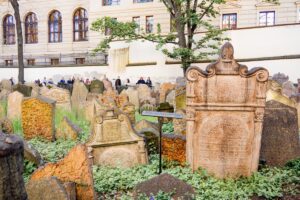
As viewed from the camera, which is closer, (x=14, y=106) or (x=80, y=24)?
(x=14, y=106)

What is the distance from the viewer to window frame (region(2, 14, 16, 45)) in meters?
41.9

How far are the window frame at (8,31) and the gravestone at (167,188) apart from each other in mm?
40242

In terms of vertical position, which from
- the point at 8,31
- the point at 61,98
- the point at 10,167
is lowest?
the point at 61,98

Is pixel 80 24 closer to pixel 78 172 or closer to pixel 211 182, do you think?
pixel 211 182

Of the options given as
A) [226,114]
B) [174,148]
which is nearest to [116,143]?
[174,148]

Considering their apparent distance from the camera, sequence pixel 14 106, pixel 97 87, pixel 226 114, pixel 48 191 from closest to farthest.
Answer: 1. pixel 48 191
2. pixel 226 114
3. pixel 14 106
4. pixel 97 87

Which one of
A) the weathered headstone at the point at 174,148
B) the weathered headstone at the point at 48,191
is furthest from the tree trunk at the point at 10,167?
the weathered headstone at the point at 174,148

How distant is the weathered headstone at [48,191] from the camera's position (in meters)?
4.39

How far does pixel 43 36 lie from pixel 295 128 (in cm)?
3654

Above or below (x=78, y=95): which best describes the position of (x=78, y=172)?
below

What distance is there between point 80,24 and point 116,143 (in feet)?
110

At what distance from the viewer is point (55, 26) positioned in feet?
131

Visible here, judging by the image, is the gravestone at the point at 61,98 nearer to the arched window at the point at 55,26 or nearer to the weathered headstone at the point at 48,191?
the weathered headstone at the point at 48,191

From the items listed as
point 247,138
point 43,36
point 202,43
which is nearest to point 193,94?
point 247,138
